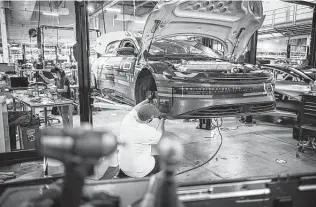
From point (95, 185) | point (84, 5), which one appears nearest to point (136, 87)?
point (84, 5)

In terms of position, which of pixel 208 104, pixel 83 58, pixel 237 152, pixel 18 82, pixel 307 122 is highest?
pixel 83 58

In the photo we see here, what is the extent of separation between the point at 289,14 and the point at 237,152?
10264 millimetres

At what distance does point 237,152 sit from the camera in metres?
4.19

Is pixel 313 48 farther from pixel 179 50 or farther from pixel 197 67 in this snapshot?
pixel 197 67

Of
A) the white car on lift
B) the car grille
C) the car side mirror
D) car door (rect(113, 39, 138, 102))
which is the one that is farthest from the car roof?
the car grille

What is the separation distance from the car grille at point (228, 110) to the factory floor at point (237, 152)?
0.72m

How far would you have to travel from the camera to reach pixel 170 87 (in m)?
3.52

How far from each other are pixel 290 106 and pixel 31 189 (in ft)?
19.3

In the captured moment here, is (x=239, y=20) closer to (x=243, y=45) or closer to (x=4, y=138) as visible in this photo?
(x=243, y=45)

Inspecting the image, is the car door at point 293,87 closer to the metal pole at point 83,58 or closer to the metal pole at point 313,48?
the metal pole at point 313,48

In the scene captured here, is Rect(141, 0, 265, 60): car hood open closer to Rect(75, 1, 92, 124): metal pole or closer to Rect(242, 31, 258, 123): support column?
Rect(75, 1, 92, 124): metal pole

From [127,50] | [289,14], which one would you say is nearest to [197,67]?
[127,50]

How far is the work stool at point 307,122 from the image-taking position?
13.2 ft

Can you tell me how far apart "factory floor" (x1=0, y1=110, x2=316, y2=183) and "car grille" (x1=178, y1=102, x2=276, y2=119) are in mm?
724
